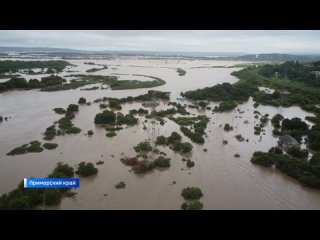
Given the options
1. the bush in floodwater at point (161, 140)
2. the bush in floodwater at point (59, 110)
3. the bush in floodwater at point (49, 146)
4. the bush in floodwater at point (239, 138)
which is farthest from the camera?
the bush in floodwater at point (59, 110)

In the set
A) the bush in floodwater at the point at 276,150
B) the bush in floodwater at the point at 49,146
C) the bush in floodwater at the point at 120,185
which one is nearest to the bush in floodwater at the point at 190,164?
the bush in floodwater at the point at 120,185

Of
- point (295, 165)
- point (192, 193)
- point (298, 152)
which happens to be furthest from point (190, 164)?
point (298, 152)

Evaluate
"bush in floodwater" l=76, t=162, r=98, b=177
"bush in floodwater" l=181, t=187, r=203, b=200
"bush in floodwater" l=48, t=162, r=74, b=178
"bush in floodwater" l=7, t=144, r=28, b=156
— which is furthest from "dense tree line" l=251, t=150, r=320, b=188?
"bush in floodwater" l=7, t=144, r=28, b=156

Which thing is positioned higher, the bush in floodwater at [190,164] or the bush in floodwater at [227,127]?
the bush in floodwater at [227,127]

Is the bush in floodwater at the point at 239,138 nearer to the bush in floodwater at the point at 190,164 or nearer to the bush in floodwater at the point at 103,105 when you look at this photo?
the bush in floodwater at the point at 190,164

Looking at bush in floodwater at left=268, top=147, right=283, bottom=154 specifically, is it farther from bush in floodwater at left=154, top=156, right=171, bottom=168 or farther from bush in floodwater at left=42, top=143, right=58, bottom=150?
bush in floodwater at left=42, top=143, right=58, bottom=150

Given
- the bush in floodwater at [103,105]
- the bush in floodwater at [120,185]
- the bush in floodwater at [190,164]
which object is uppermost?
the bush in floodwater at [103,105]

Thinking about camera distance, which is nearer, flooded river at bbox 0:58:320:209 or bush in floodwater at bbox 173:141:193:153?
flooded river at bbox 0:58:320:209

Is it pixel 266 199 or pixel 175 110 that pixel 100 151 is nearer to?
pixel 266 199
